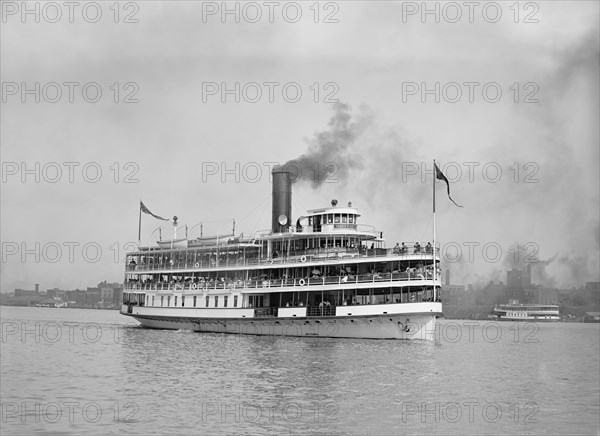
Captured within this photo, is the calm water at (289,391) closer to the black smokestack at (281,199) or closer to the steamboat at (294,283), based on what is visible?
the steamboat at (294,283)

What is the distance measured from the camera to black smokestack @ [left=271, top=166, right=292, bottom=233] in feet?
196

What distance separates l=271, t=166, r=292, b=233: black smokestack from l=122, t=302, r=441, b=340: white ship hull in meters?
7.78

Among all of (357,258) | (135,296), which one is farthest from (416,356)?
(135,296)

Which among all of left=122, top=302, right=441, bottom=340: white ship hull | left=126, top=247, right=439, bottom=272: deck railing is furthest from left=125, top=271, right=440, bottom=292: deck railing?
left=122, top=302, right=441, bottom=340: white ship hull

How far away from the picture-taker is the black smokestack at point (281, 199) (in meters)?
59.7

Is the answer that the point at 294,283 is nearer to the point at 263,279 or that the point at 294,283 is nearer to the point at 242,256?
the point at 263,279

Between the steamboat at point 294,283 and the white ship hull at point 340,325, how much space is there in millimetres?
65

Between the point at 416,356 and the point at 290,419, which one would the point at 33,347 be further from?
the point at 290,419

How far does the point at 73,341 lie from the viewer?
5506cm

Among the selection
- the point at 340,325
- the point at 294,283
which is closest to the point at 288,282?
the point at 294,283

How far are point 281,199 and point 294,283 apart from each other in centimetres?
875

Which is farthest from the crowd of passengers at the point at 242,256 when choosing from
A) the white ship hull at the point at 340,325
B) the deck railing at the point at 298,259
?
the white ship hull at the point at 340,325

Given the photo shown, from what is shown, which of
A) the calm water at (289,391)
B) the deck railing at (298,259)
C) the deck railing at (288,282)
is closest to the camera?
the calm water at (289,391)

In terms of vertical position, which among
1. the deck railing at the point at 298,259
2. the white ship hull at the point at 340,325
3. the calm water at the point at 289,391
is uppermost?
the deck railing at the point at 298,259
